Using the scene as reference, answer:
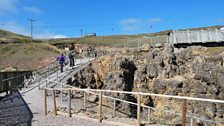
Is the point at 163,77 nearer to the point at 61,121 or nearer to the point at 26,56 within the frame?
the point at 61,121

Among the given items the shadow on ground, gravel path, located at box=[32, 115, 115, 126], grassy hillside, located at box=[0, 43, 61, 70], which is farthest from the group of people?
gravel path, located at box=[32, 115, 115, 126]

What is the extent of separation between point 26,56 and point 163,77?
3035cm

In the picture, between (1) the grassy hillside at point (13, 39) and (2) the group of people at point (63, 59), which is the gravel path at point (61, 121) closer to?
(2) the group of people at point (63, 59)

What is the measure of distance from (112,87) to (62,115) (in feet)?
54.0

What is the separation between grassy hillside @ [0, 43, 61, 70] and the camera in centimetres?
4592

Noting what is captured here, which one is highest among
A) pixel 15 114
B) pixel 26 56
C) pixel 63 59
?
pixel 26 56

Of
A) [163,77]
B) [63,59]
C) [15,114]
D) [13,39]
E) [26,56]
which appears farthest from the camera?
[13,39]

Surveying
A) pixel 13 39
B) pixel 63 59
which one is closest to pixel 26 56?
pixel 63 59

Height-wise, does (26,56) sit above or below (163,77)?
above

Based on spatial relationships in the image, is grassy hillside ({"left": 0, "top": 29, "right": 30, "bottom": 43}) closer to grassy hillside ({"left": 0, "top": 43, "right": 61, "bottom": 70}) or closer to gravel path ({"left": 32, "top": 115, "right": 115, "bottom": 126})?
grassy hillside ({"left": 0, "top": 43, "right": 61, "bottom": 70})

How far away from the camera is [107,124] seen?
33.8 feet

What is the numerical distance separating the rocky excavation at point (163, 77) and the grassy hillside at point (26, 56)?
1587cm

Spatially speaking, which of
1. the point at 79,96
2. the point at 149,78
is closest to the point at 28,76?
the point at 79,96

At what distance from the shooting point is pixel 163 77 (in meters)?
30.8
